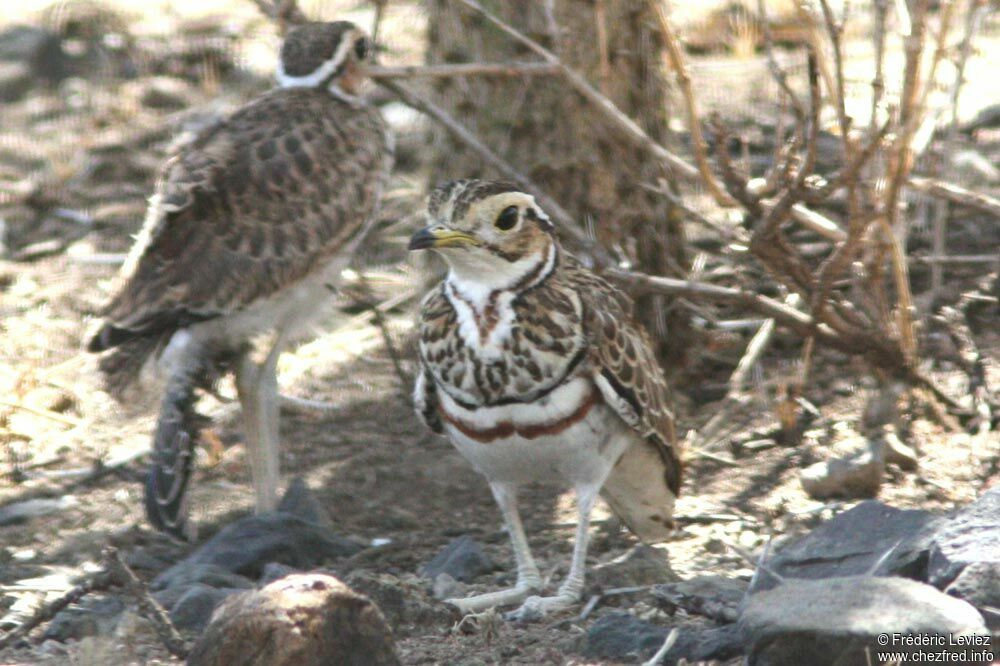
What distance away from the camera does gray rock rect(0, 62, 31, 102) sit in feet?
32.9

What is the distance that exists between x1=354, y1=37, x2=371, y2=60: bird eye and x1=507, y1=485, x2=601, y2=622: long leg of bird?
2.60 meters

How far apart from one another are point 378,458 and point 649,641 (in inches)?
92.9

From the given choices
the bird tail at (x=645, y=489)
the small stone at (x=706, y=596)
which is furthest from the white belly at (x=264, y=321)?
the small stone at (x=706, y=596)

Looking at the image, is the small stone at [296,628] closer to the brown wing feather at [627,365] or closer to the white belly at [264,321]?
the brown wing feather at [627,365]

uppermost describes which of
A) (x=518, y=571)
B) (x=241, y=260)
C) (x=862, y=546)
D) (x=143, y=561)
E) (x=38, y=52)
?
(x=38, y=52)

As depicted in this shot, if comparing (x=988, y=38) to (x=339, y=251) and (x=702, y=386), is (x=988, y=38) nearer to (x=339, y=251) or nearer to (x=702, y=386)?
(x=702, y=386)

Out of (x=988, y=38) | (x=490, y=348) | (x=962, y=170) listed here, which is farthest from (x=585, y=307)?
(x=988, y=38)

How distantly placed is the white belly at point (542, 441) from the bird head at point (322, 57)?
7.56 ft

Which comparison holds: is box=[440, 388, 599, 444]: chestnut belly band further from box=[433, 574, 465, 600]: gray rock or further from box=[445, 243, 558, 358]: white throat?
box=[433, 574, 465, 600]: gray rock

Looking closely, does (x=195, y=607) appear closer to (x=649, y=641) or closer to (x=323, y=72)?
(x=649, y=641)

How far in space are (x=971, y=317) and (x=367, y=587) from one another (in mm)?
3541

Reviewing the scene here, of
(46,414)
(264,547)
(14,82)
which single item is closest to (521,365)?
(264,547)

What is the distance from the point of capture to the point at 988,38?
942 centimetres

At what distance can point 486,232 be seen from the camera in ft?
15.2
